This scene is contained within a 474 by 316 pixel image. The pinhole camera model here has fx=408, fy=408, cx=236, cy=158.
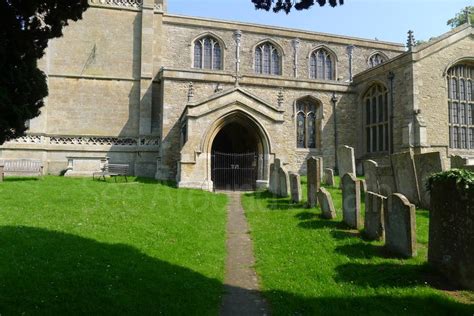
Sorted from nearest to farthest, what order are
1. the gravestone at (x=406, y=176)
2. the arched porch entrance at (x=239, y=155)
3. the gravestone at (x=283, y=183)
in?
the gravestone at (x=406, y=176), the gravestone at (x=283, y=183), the arched porch entrance at (x=239, y=155)

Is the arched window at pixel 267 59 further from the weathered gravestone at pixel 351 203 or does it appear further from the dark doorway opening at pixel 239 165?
the weathered gravestone at pixel 351 203

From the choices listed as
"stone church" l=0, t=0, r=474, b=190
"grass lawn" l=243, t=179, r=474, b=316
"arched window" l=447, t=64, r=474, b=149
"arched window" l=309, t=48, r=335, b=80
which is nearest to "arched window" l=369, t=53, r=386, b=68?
"arched window" l=309, t=48, r=335, b=80

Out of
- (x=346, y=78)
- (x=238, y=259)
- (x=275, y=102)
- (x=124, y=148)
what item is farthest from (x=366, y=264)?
(x=346, y=78)

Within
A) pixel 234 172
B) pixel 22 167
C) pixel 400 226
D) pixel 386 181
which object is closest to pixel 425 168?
pixel 386 181

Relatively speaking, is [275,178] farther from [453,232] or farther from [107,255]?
[453,232]

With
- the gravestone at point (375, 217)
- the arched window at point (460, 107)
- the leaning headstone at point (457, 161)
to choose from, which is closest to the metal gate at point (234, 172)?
the leaning headstone at point (457, 161)

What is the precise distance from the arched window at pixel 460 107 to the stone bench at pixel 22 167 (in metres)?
Result: 19.5

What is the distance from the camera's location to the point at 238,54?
24.8 m

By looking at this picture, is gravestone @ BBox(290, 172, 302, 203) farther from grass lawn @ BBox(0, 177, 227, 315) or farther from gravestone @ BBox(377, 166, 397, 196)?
gravestone @ BBox(377, 166, 397, 196)

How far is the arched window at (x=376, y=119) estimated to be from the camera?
68.1 feet

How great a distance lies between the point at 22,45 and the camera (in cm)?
586

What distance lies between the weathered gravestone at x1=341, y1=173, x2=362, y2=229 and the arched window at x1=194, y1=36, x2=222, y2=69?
17.4 meters

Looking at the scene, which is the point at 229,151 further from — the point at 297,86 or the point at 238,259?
the point at 238,259

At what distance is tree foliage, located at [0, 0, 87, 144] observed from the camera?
5.65 meters
